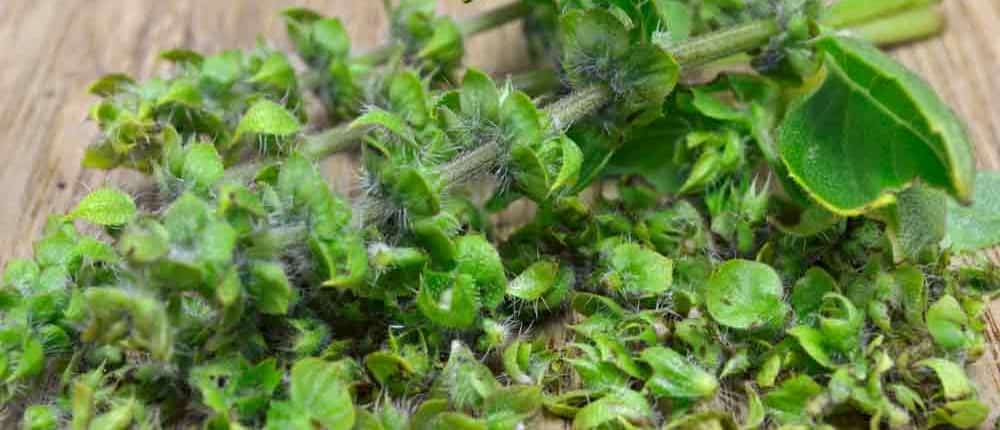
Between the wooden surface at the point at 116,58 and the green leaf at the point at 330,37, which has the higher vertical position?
the green leaf at the point at 330,37

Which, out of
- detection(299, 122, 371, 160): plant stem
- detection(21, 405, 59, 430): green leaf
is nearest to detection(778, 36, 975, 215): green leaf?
detection(299, 122, 371, 160): plant stem

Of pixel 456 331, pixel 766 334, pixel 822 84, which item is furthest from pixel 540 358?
pixel 822 84

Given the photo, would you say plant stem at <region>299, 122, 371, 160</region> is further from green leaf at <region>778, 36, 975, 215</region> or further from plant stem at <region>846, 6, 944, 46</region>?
plant stem at <region>846, 6, 944, 46</region>

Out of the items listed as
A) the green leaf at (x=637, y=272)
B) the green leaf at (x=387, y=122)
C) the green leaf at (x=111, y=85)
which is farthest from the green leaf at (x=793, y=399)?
the green leaf at (x=111, y=85)

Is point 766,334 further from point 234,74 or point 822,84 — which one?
point 234,74

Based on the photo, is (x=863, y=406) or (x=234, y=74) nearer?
(x=863, y=406)

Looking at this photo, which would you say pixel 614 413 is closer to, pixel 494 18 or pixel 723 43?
pixel 723 43

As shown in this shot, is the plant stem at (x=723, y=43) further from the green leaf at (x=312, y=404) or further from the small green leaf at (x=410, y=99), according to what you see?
the green leaf at (x=312, y=404)
